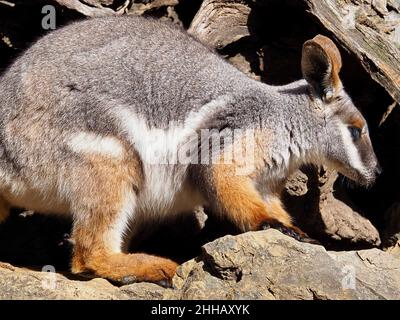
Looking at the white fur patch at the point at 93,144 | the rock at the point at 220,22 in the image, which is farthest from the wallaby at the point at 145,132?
the rock at the point at 220,22

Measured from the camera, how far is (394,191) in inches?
294

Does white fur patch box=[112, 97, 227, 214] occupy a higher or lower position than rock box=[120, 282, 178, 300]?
higher

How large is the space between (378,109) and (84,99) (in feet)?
10.0

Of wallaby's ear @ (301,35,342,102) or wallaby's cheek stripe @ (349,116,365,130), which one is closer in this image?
wallaby's ear @ (301,35,342,102)

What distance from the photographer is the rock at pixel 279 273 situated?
4938 millimetres

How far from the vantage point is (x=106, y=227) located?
5.50 metres

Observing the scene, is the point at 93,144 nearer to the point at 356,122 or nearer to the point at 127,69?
the point at 127,69

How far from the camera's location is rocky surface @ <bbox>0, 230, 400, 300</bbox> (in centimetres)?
495

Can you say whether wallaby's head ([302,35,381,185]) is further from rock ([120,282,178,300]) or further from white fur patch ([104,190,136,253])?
rock ([120,282,178,300])

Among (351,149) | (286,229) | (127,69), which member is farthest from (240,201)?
(127,69)

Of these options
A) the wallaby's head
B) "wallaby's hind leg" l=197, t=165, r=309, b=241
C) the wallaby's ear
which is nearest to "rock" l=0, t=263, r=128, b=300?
"wallaby's hind leg" l=197, t=165, r=309, b=241

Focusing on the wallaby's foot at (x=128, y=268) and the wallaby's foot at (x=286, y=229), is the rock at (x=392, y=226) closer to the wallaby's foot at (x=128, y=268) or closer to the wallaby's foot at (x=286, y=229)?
the wallaby's foot at (x=286, y=229)

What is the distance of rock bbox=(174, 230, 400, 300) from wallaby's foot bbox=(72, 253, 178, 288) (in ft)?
0.72
